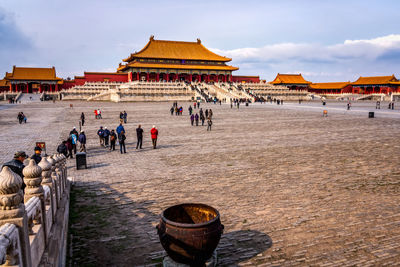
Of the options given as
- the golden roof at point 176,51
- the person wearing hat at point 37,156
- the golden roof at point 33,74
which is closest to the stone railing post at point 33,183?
the person wearing hat at point 37,156

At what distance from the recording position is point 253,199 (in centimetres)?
776

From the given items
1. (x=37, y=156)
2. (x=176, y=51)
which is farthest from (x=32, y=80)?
(x=37, y=156)

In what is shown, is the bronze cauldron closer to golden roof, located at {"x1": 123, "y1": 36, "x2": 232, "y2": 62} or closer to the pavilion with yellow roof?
the pavilion with yellow roof

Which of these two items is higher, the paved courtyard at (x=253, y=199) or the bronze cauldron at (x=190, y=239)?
the bronze cauldron at (x=190, y=239)

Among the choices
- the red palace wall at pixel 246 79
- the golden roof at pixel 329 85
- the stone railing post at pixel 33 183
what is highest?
the red palace wall at pixel 246 79

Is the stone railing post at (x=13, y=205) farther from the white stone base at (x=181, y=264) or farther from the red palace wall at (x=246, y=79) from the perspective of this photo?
the red palace wall at (x=246, y=79)

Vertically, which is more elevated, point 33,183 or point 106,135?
point 33,183

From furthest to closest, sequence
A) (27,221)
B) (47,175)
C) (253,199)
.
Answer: (253,199), (47,175), (27,221)

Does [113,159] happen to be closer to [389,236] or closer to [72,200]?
[72,200]

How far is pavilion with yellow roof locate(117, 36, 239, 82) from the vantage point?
72.7 meters

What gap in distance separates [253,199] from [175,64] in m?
72.6

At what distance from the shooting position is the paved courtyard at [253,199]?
17.4 feet

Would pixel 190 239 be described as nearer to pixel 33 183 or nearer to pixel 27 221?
pixel 27 221

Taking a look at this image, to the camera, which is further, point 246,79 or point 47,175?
point 246,79
